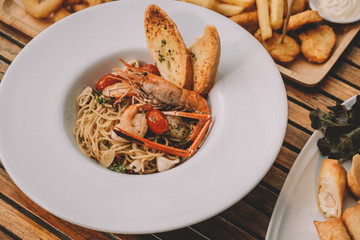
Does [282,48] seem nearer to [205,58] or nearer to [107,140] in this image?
[205,58]

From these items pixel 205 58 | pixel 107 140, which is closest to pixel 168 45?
pixel 205 58

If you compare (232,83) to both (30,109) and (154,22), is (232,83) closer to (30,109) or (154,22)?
(154,22)

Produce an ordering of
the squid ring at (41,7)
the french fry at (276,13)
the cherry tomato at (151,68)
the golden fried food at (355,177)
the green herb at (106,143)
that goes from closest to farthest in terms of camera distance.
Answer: the golden fried food at (355,177) → the green herb at (106,143) → the cherry tomato at (151,68) → the french fry at (276,13) → the squid ring at (41,7)

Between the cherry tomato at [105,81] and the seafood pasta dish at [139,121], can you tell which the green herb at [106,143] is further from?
the cherry tomato at [105,81]

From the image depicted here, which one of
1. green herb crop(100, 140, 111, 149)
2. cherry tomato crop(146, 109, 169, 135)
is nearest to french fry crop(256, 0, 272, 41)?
cherry tomato crop(146, 109, 169, 135)

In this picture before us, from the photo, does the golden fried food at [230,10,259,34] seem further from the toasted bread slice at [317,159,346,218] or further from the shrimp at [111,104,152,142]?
the toasted bread slice at [317,159,346,218]

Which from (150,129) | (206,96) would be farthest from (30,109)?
(206,96)

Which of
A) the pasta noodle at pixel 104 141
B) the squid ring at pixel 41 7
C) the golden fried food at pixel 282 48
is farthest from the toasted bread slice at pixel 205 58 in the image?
the squid ring at pixel 41 7
